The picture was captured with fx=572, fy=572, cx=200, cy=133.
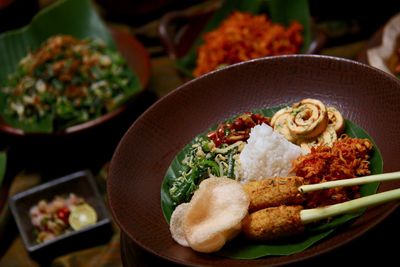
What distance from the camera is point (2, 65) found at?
170 inches

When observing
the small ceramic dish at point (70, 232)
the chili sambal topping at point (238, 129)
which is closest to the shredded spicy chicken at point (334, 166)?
the chili sambal topping at point (238, 129)

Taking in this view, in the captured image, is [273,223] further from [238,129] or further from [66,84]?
[66,84]

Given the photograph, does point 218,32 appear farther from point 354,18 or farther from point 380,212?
point 380,212

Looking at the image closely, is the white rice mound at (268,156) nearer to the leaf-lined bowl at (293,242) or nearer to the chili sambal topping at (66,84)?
the leaf-lined bowl at (293,242)

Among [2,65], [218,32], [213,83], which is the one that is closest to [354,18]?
[218,32]

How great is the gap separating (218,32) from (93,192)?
1411 mm

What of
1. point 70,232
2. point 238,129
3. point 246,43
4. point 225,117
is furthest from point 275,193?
point 246,43

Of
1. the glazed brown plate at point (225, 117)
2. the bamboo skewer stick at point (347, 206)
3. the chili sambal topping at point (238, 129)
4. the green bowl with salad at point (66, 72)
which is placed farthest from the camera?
the green bowl with salad at point (66, 72)

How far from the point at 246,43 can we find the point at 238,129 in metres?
1.52

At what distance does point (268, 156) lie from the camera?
84.7 inches

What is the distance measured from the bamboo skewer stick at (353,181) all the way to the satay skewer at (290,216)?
0.06m

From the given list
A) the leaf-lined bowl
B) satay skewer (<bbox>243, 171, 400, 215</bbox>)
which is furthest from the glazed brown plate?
satay skewer (<bbox>243, 171, 400, 215</bbox>)

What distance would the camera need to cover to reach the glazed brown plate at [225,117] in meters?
2.01

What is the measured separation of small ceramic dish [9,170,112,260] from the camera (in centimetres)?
309
